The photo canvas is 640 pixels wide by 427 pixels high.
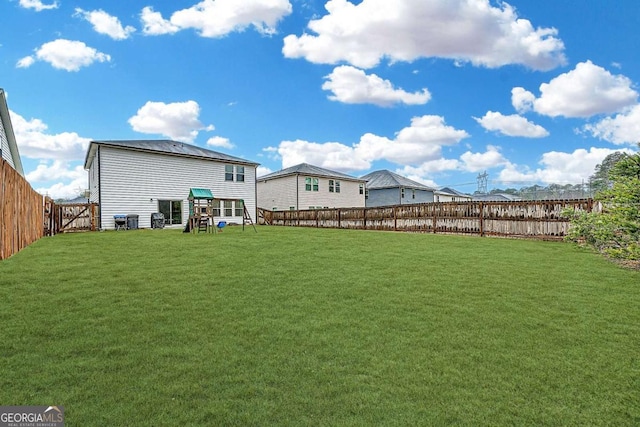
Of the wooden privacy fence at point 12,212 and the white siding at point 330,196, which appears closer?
the wooden privacy fence at point 12,212

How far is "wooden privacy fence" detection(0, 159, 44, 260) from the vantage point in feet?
22.7

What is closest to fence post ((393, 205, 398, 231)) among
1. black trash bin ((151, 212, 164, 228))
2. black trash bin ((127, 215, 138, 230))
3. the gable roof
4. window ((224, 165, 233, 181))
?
the gable roof

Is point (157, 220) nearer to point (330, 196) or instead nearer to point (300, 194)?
point (300, 194)

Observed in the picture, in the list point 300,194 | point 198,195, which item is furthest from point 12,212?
point 300,194

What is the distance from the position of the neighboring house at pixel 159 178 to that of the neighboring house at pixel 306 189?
525cm

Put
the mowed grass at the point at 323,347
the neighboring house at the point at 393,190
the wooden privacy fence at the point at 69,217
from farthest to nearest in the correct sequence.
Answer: the neighboring house at the point at 393,190, the wooden privacy fence at the point at 69,217, the mowed grass at the point at 323,347

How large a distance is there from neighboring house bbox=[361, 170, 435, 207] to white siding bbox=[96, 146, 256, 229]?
18337 mm

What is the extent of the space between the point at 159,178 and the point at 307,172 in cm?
1317

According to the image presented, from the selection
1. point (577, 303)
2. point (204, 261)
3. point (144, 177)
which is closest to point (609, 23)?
point (577, 303)

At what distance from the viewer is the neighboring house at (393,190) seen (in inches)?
1508

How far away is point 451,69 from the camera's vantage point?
18344mm

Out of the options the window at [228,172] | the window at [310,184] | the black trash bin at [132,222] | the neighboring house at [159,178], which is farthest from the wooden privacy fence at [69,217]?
the window at [310,184]

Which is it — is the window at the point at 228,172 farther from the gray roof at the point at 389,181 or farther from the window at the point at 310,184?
the gray roof at the point at 389,181

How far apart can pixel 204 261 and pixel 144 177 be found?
16.1 metres
